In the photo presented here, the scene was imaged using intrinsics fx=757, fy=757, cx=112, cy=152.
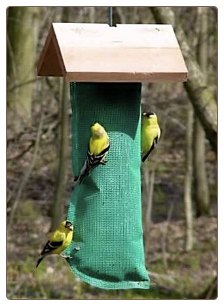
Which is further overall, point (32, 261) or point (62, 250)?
point (32, 261)

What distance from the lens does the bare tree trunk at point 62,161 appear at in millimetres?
8406

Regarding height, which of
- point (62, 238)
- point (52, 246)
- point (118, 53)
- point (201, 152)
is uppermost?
point (118, 53)

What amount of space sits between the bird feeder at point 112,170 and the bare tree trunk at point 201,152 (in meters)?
5.73

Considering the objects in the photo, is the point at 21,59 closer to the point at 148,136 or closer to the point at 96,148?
the point at 148,136

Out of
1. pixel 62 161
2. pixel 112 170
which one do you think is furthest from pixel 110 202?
pixel 62 161

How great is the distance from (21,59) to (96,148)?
649 cm

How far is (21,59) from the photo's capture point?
9859mm

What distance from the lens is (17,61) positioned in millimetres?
9758

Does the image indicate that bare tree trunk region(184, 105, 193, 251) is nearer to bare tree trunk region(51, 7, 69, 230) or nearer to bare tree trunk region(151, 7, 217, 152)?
bare tree trunk region(51, 7, 69, 230)

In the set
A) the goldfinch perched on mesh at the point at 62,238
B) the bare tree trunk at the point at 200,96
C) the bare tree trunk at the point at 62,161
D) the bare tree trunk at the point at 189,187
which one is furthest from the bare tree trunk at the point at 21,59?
the goldfinch perched on mesh at the point at 62,238

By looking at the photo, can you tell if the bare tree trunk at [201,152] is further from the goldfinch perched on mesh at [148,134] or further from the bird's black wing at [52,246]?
the bird's black wing at [52,246]
